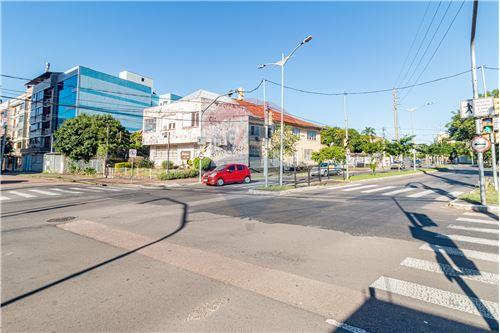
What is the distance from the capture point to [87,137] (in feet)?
115

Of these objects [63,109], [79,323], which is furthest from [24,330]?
[63,109]

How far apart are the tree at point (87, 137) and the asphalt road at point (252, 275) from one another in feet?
99.4

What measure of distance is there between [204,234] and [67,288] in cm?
329

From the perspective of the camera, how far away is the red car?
20438 millimetres

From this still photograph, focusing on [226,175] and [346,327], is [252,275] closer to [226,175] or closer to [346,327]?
[346,327]

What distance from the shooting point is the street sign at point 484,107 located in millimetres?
9750

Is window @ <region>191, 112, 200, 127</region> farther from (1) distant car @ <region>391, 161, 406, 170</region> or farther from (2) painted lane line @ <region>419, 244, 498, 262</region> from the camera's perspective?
(1) distant car @ <region>391, 161, 406, 170</region>

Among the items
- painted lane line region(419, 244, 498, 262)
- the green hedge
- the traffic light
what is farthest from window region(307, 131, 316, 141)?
painted lane line region(419, 244, 498, 262)

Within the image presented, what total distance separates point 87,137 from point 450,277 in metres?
40.4

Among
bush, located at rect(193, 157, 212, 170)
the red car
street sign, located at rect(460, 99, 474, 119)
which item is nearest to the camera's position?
street sign, located at rect(460, 99, 474, 119)

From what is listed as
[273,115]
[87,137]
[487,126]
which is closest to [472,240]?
[487,126]

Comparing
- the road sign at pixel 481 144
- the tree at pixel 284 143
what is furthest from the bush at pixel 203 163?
the road sign at pixel 481 144

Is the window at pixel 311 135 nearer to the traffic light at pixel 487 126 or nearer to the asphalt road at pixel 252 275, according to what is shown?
the traffic light at pixel 487 126

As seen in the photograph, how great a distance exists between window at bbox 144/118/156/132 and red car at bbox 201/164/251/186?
20848mm
